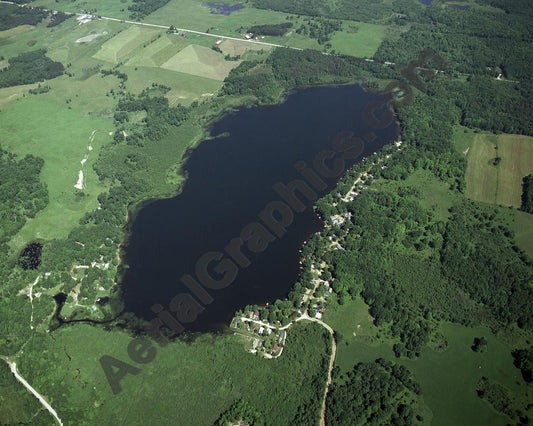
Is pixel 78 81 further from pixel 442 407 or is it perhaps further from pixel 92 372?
pixel 442 407

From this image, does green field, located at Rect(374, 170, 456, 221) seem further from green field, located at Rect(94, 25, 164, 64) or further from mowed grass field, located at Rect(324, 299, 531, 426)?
green field, located at Rect(94, 25, 164, 64)

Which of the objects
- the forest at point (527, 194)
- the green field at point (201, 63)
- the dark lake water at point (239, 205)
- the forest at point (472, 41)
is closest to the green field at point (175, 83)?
the green field at point (201, 63)

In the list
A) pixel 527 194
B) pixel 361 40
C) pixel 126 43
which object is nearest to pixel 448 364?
pixel 527 194

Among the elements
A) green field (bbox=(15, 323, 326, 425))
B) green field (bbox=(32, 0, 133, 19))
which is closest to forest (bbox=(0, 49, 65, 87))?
green field (bbox=(32, 0, 133, 19))

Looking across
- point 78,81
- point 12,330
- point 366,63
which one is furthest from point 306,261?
point 78,81

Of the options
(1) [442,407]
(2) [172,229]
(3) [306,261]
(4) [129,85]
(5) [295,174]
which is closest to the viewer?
(1) [442,407]

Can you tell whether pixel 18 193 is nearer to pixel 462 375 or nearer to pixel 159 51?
pixel 159 51
